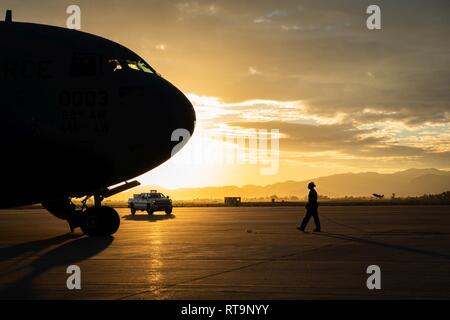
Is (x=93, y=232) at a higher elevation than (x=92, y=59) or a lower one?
lower

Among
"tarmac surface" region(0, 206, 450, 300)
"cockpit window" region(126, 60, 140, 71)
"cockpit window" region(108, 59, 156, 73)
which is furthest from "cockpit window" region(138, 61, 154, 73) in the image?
"tarmac surface" region(0, 206, 450, 300)

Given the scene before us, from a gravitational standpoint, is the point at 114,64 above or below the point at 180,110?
above

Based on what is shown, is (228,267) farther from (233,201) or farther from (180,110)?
(233,201)

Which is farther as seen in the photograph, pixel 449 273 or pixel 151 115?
pixel 151 115

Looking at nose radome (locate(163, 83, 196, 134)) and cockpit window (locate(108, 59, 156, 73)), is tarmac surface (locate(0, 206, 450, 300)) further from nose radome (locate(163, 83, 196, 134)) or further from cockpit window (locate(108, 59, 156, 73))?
cockpit window (locate(108, 59, 156, 73))

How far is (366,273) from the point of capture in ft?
37.7

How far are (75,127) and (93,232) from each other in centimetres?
613

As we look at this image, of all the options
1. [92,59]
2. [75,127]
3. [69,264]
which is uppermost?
[92,59]

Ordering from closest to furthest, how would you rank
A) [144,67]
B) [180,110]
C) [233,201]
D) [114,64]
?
1. [180,110]
2. [114,64]
3. [144,67]
4. [233,201]

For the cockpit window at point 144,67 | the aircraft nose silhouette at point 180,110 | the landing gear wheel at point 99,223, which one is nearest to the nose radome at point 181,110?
the aircraft nose silhouette at point 180,110

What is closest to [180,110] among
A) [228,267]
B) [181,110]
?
[181,110]
